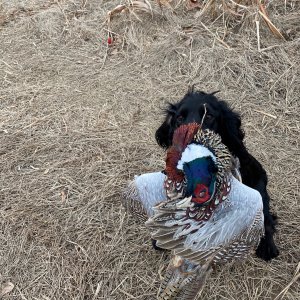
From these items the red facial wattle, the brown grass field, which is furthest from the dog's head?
the brown grass field

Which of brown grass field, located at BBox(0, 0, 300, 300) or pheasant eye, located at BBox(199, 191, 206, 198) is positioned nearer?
pheasant eye, located at BBox(199, 191, 206, 198)

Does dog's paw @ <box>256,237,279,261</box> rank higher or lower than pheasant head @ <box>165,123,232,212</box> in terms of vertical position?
lower

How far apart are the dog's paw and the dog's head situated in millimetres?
592

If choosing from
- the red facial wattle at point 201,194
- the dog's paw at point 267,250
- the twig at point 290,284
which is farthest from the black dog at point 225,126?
the red facial wattle at point 201,194

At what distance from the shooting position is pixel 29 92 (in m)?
4.27

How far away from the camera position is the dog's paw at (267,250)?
267 cm

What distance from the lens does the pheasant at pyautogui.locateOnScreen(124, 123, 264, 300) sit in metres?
1.72

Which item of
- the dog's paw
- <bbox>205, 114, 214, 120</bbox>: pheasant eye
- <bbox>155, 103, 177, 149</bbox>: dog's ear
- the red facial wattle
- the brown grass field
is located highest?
the red facial wattle

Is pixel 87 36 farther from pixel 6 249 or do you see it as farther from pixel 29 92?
pixel 6 249

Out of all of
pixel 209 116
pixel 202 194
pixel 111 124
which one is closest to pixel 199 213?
pixel 202 194

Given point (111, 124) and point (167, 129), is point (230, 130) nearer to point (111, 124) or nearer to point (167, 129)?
point (167, 129)

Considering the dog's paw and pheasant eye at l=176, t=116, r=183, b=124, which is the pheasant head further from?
the dog's paw

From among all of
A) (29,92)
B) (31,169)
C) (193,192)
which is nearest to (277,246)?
(193,192)

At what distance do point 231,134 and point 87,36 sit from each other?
116 inches
